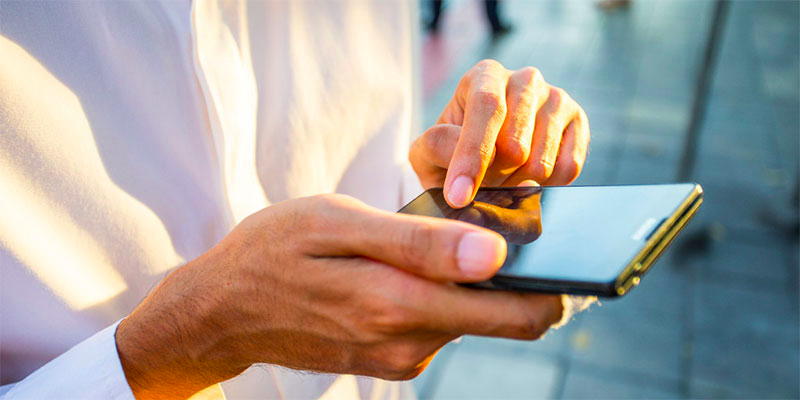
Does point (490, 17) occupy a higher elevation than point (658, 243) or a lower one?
higher

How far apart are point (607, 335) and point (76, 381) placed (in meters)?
2.13

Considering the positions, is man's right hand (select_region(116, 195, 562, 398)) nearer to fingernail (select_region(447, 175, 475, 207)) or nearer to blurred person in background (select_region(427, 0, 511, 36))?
fingernail (select_region(447, 175, 475, 207))

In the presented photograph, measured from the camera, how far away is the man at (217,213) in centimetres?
65

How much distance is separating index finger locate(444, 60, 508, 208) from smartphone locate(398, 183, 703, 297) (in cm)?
A: 3

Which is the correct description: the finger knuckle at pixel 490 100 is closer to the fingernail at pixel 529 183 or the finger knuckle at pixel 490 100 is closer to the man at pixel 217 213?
the man at pixel 217 213

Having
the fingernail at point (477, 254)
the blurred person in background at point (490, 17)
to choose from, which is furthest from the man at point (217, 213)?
the blurred person in background at point (490, 17)

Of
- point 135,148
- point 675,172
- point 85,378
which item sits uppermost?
point 135,148

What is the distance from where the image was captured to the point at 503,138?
905mm

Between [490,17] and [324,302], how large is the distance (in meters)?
4.86

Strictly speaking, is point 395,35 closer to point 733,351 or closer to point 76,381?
point 76,381

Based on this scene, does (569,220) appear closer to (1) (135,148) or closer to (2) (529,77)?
(2) (529,77)

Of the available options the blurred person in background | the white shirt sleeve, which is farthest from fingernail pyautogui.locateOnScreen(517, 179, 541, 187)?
the blurred person in background

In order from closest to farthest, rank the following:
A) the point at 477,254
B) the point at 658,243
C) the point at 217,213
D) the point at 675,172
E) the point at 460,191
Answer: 1. the point at 477,254
2. the point at 658,243
3. the point at 460,191
4. the point at 217,213
5. the point at 675,172

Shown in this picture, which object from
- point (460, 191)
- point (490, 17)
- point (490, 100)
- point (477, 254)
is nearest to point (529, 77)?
point (490, 100)
